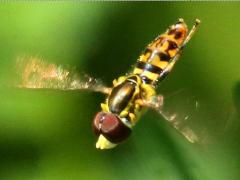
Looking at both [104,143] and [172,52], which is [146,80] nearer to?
[172,52]

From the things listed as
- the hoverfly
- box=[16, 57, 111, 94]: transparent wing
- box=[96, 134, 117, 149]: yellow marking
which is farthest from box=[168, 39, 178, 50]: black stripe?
box=[96, 134, 117, 149]: yellow marking

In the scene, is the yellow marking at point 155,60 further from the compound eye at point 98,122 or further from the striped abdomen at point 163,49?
the compound eye at point 98,122

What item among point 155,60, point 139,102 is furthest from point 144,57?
point 139,102

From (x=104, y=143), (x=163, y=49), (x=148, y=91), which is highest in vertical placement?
(x=163, y=49)

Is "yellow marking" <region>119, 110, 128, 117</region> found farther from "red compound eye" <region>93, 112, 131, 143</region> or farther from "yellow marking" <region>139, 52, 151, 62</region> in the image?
"yellow marking" <region>139, 52, 151, 62</region>

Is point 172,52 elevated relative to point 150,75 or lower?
elevated

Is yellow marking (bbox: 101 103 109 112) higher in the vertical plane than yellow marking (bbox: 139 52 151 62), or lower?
lower

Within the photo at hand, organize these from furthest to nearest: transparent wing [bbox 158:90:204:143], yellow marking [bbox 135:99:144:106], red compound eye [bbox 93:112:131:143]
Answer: yellow marking [bbox 135:99:144:106] → red compound eye [bbox 93:112:131:143] → transparent wing [bbox 158:90:204:143]
